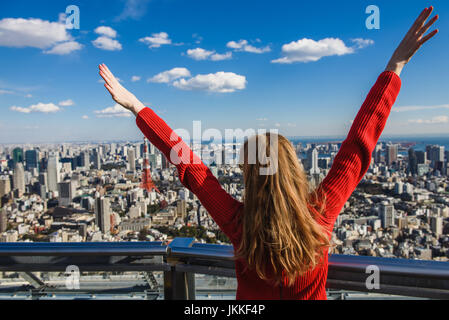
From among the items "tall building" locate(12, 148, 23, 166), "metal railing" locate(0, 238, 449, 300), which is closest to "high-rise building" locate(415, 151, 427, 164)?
"metal railing" locate(0, 238, 449, 300)

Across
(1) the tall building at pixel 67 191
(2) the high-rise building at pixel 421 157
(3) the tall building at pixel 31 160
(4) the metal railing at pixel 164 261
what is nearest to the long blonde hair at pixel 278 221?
(4) the metal railing at pixel 164 261

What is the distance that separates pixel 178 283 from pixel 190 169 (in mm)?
665

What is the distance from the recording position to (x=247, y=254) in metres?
0.85

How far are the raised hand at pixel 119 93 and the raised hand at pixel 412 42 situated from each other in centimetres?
90

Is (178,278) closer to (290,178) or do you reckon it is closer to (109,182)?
(290,178)

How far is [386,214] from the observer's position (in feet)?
15.5

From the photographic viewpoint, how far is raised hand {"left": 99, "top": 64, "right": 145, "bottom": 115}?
110 cm

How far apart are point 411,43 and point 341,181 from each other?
1.96 feet

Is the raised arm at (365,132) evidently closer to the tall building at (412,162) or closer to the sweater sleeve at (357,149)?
the sweater sleeve at (357,149)

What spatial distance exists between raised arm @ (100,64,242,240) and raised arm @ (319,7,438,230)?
0.28 m

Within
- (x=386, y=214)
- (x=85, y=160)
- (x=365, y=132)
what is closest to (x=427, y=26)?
(x=365, y=132)

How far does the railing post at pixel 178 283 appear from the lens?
1.35 m
